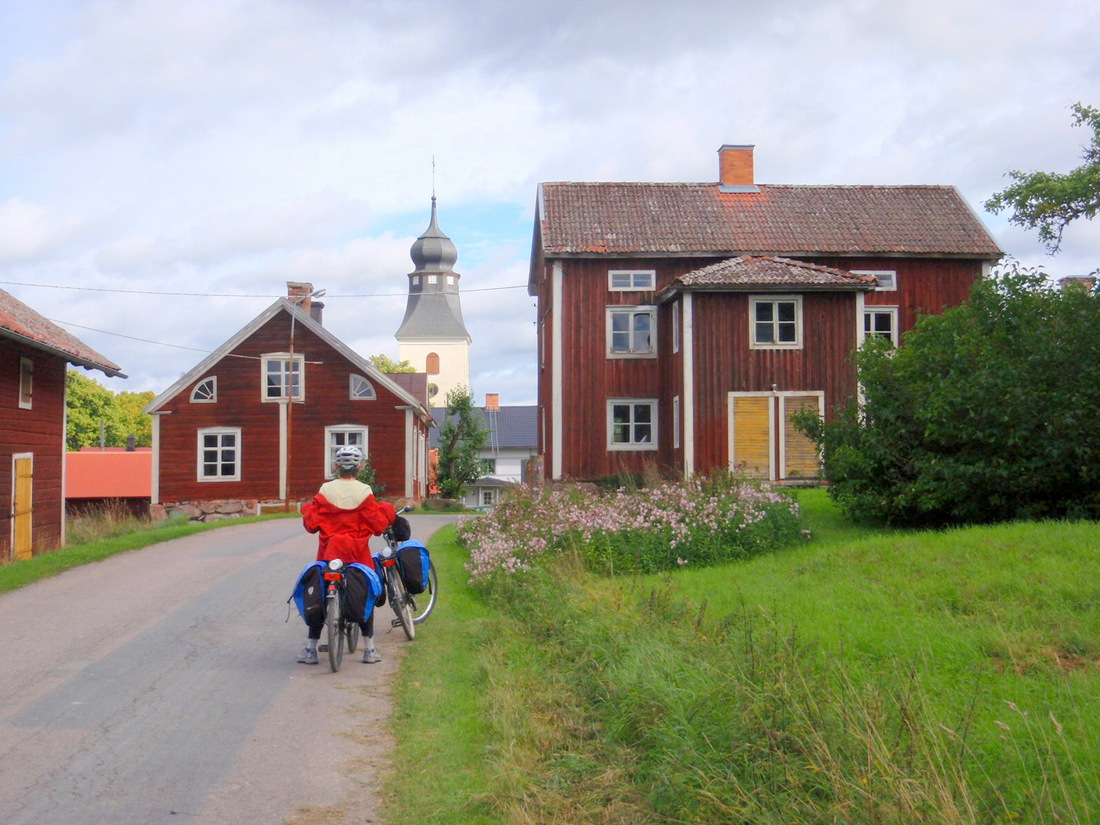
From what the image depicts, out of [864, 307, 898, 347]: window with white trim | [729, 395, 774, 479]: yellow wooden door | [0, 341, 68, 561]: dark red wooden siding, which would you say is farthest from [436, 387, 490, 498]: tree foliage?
[0, 341, 68, 561]: dark red wooden siding

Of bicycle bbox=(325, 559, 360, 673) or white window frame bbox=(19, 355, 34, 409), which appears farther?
white window frame bbox=(19, 355, 34, 409)

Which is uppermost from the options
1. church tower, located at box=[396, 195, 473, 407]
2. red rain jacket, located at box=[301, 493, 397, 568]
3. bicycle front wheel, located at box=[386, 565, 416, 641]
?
church tower, located at box=[396, 195, 473, 407]

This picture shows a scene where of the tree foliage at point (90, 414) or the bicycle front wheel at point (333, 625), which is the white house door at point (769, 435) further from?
the tree foliage at point (90, 414)

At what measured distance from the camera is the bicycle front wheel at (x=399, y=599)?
9898 mm

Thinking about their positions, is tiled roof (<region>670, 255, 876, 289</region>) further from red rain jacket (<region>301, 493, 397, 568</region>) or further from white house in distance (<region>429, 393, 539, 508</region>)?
white house in distance (<region>429, 393, 539, 508</region>)

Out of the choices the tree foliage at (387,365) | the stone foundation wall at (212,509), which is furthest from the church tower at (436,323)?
the stone foundation wall at (212,509)

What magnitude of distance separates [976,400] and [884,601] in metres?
4.51

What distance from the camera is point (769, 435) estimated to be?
87.9 feet

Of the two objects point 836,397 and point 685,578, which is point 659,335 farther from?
point 685,578

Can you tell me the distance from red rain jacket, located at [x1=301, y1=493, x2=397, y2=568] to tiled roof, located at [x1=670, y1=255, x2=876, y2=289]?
60.4 ft

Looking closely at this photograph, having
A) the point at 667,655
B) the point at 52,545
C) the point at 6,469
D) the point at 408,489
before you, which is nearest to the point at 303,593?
the point at 667,655

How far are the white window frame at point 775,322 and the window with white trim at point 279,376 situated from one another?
19.1 meters

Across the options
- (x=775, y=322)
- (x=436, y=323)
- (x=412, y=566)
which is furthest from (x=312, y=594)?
(x=436, y=323)

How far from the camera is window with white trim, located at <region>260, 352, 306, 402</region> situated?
130ft
